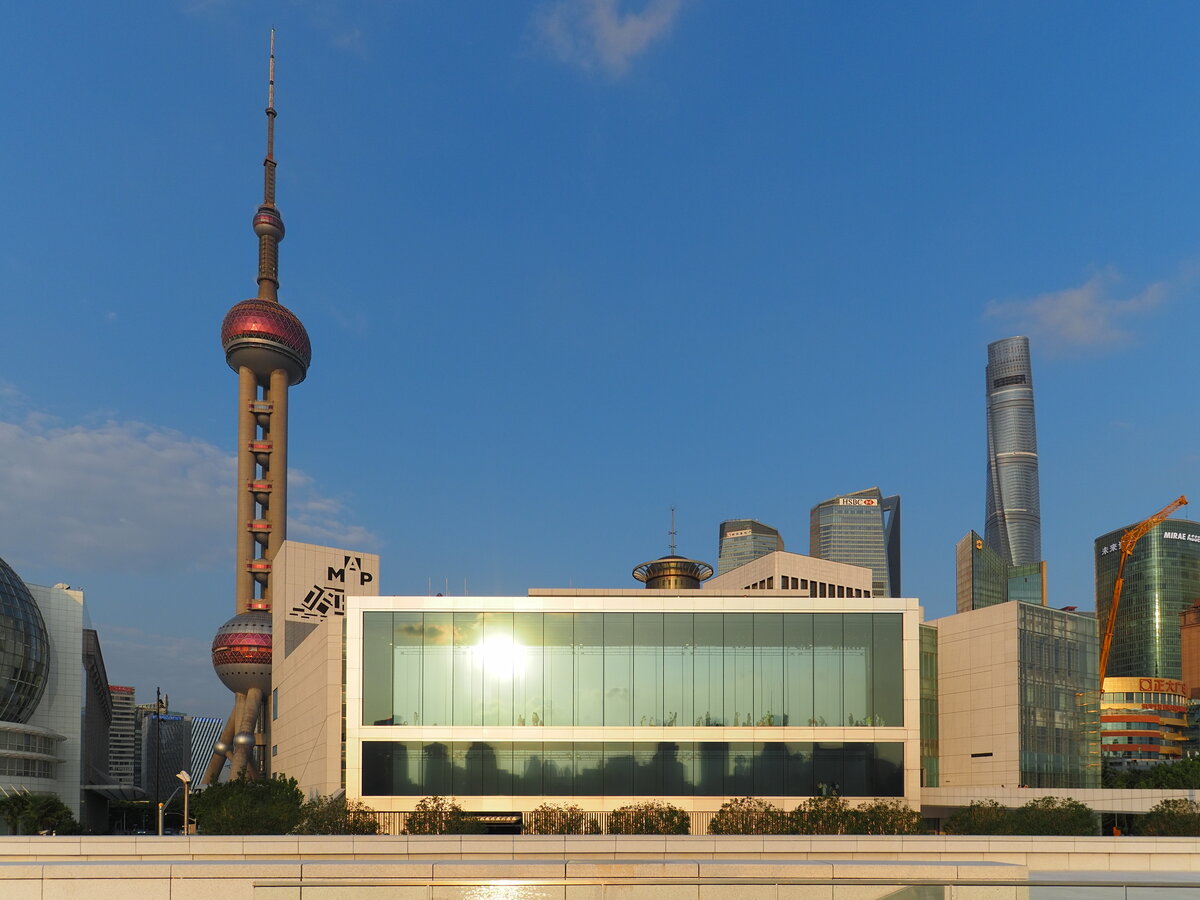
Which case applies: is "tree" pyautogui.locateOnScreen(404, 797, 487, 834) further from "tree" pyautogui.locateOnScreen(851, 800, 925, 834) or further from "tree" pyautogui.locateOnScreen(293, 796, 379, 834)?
"tree" pyautogui.locateOnScreen(851, 800, 925, 834)

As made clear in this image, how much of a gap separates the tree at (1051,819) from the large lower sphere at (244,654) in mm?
112462

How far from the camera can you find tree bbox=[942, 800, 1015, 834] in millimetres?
43719

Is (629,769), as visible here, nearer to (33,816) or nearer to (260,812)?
(260,812)

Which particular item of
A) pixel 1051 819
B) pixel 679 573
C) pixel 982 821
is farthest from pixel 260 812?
pixel 679 573

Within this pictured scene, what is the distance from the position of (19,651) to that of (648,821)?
75386mm

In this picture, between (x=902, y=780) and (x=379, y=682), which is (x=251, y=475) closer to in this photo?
(x=379, y=682)

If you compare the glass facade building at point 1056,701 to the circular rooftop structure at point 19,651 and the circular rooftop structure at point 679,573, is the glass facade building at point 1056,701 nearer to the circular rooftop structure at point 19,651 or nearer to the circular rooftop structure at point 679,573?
the circular rooftop structure at point 679,573

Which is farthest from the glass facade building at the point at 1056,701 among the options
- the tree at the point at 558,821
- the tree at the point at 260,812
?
the tree at the point at 260,812

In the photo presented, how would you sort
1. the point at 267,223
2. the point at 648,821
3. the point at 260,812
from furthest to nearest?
the point at 267,223 → the point at 260,812 → the point at 648,821

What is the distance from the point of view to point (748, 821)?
47.2 meters

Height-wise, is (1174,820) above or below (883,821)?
below

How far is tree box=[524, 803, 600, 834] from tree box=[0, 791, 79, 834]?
39531 millimetres

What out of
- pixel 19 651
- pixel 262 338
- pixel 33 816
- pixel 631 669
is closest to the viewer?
pixel 631 669

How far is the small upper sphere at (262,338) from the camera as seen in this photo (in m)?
165
